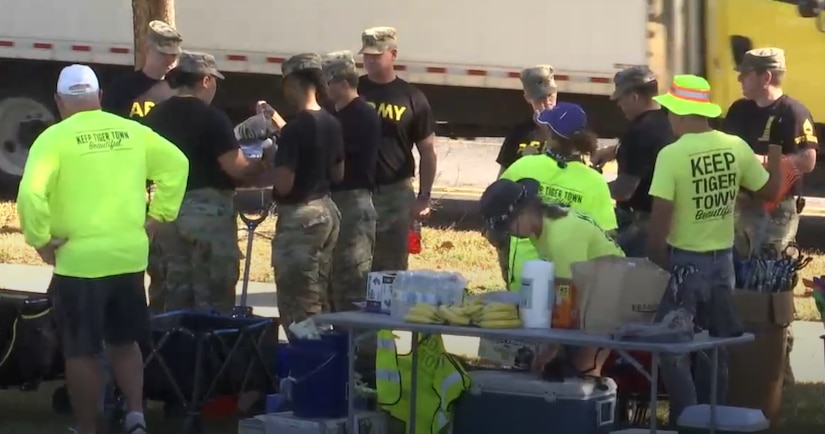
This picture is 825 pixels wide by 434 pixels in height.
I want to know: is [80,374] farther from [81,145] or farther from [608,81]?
[608,81]

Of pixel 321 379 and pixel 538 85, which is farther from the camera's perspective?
pixel 538 85

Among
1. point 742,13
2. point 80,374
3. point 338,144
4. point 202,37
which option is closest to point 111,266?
point 80,374

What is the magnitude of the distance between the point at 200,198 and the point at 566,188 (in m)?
2.08

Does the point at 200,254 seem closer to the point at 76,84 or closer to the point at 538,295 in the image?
the point at 76,84

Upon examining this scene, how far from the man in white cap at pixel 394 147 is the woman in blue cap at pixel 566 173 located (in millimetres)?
1942

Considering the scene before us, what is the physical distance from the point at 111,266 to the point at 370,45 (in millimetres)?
2729

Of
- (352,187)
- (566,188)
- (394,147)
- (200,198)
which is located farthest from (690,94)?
(200,198)

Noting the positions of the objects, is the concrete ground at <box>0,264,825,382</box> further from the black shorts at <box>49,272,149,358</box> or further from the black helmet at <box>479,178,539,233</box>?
the black helmet at <box>479,178,539,233</box>

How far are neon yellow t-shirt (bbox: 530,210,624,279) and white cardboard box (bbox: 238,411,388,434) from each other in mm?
1103

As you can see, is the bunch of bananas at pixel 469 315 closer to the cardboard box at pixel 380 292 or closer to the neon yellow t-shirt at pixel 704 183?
the cardboard box at pixel 380 292

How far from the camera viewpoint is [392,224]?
9.04 metres

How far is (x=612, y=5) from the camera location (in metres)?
13.8

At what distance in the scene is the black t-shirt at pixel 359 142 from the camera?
27.7ft

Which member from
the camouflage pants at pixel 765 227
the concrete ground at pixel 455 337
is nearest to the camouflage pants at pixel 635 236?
the camouflage pants at pixel 765 227
